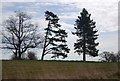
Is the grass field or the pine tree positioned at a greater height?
the pine tree

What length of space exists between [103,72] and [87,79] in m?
1.90

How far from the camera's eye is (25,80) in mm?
11445

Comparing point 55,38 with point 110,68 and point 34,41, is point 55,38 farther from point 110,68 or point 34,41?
point 110,68

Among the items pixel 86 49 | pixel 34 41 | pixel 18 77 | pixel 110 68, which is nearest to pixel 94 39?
pixel 86 49

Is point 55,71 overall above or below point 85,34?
below

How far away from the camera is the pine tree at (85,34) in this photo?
26141 millimetres

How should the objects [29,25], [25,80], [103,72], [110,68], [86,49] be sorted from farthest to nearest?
[86,49], [29,25], [110,68], [103,72], [25,80]

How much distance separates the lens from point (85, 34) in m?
27.2

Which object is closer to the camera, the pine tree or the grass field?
the grass field

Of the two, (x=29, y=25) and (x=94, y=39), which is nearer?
(x=29, y=25)

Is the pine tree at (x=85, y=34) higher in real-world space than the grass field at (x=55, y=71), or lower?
higher

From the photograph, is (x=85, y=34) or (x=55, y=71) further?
(x=85, y=34)

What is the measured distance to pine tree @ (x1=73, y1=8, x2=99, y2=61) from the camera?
26141 millimetres

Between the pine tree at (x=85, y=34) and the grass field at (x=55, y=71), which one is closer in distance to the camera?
the grass field at (x=55, y=71)
